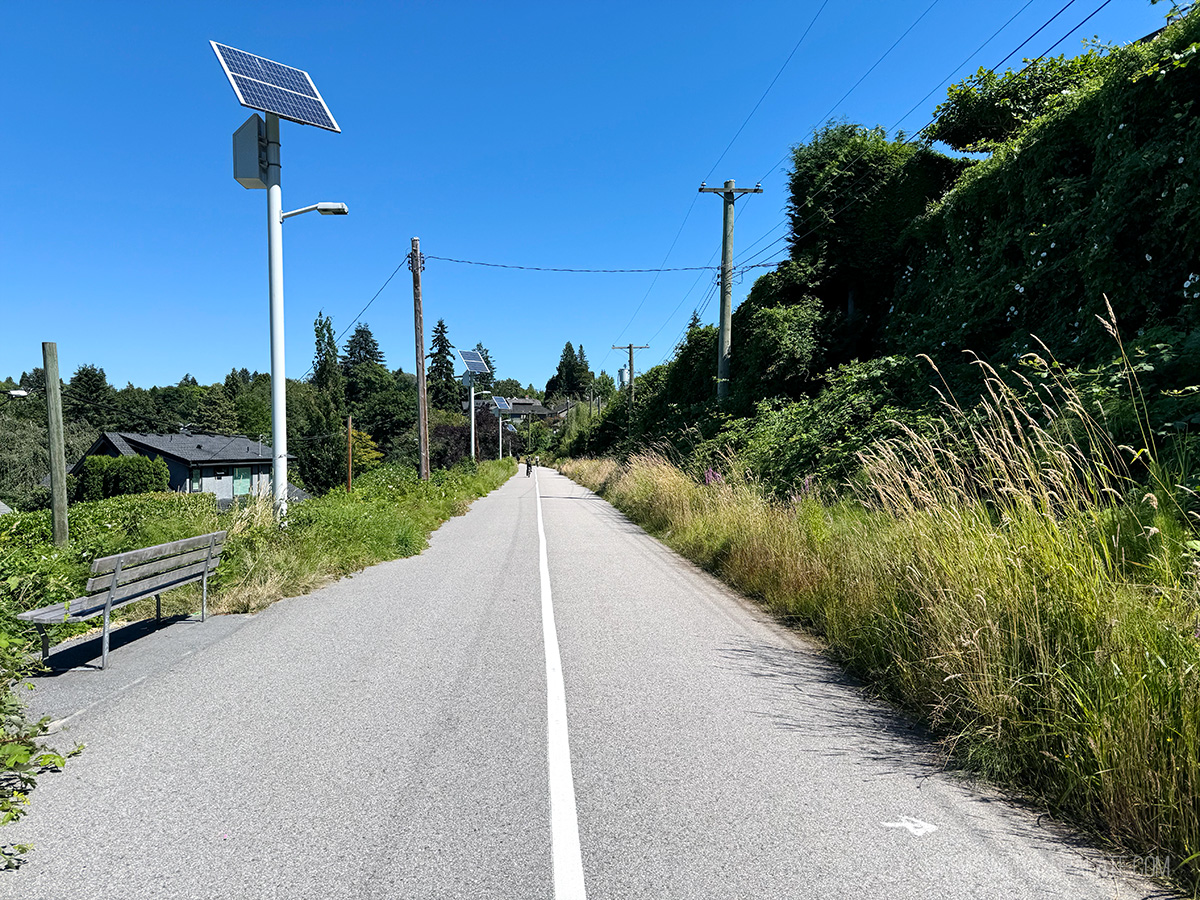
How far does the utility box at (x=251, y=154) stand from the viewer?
32.8 ft

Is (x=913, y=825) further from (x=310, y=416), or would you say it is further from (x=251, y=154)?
(x=310, y=416)

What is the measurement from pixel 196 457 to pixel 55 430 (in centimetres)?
4967

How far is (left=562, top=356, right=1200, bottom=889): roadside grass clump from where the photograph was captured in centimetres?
284

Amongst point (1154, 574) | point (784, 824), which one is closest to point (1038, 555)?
point (1154, 574)

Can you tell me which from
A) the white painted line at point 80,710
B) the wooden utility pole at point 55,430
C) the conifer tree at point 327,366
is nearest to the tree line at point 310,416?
the conifer tree at point 327,366

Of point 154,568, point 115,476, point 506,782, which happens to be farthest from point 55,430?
point 115,476

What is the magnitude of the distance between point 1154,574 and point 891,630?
5.21 feet

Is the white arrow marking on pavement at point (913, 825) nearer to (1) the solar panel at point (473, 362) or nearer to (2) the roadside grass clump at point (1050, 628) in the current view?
(2) the roadside grass clump at point (1050, 628)

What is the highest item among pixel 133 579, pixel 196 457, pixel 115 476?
pixel 196 457

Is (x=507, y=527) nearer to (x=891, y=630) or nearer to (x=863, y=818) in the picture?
(x=891, y=630)

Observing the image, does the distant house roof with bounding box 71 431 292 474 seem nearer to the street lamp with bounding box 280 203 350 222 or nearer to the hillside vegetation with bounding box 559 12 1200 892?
the hillside vegetation with bounding box 559 12 1200 892

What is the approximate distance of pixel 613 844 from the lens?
2906 mm

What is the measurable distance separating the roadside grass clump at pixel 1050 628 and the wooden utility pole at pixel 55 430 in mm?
12119

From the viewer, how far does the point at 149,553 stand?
6.09 m
